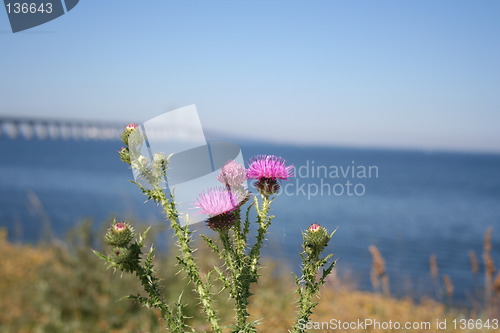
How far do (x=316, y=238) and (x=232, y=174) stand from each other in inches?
15.6

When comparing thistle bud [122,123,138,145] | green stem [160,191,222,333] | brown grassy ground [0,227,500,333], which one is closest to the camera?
green stem [160,191,222,333]

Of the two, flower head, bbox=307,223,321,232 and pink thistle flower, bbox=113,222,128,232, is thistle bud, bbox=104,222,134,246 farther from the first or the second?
flower head, bbox=307,223,321,232

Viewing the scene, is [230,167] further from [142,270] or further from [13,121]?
[13,121]

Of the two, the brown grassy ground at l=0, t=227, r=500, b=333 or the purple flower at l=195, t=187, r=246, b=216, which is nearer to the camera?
the purple flower at l=195, t=187, r=246, b=216

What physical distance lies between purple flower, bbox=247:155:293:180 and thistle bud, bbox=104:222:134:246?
1.80 ft

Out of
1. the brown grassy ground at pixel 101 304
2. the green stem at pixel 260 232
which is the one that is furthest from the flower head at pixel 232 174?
the brown grassy ground at pixel 101 304

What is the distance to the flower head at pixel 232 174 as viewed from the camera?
5.42 ft

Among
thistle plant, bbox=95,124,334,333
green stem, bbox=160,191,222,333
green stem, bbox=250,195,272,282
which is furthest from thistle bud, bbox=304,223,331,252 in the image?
green stem, bbox=160,191,222,333

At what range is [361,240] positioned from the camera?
2702cm

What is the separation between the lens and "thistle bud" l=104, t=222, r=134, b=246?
5.19 feet

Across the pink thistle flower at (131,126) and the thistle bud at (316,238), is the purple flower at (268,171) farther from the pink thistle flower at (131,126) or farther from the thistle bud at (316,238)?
the pink thistle flower at (131,126)

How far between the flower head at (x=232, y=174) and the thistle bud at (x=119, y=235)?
0.38 metres

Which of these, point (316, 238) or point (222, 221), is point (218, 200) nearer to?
point (222, 221)

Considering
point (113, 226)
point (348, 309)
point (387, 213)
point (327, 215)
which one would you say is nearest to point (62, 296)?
point (348, 309)
